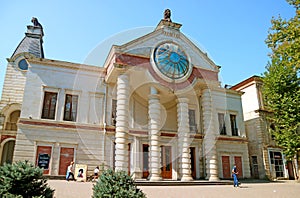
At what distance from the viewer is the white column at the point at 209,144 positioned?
781 inches

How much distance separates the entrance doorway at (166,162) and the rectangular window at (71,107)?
28.8 feet

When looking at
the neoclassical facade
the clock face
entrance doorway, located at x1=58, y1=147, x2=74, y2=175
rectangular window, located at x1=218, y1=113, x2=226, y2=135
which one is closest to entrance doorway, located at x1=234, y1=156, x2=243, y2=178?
the neoclassical facade

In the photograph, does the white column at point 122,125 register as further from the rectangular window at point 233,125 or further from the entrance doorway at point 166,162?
the rectangular window at point 233,125

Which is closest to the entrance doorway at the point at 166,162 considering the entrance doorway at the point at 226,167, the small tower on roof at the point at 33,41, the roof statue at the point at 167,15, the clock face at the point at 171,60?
the entrance doorway at the point at 226,167

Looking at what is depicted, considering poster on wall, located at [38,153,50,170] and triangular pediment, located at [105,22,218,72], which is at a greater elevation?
triangular pediment, located at [105,22,218,72]

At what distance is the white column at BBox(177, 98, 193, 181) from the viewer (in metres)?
18.9

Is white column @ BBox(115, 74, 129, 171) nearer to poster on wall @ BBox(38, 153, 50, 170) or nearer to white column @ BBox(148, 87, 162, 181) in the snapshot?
white column @ BBox(148, 87, 162, 181)

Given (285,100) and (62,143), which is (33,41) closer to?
(62,143)

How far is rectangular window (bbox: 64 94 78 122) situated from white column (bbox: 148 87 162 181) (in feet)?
22.2

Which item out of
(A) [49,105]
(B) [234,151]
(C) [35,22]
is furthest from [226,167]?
(C) [35,22]

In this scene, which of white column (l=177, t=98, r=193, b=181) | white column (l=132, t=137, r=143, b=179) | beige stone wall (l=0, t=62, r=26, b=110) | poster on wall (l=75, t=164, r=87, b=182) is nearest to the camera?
poster on wall (l=75, t=164, r=87, b=182)

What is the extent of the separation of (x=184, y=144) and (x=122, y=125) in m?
5.41

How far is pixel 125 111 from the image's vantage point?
18.1 metres

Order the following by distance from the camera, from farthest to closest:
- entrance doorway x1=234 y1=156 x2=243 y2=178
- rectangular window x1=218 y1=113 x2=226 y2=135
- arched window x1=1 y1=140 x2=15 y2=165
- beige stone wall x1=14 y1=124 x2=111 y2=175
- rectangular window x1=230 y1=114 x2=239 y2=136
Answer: rectangular window x1=230 y1=114 x2=239 y2=136 < rectangular window x1=218 y1=113 x2=226 y2=135 < entrance doorway x1=234 y1=156 x2=243 y2=178 < arched window x1=1 y1=140 x2=15 y2=165 < beige stone wall x1=14 y1=124 x2=111 y2=175
